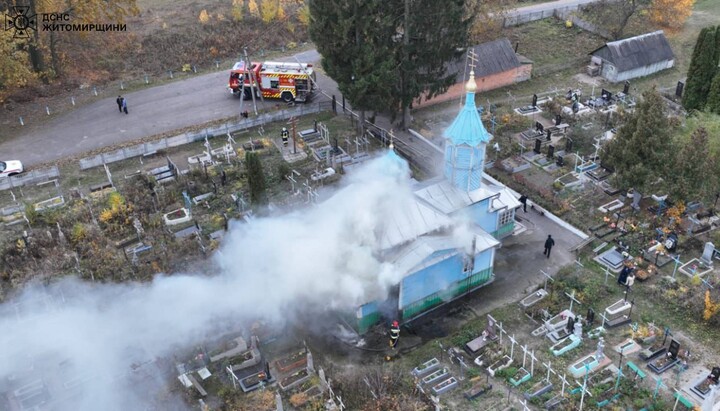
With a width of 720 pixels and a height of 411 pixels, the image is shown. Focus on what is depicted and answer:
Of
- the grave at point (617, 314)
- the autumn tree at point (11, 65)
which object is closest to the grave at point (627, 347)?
the grave at point (617, 314)

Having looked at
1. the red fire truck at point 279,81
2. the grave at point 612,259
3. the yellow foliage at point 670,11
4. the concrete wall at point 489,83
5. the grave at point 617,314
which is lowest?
the grave at point 617,314

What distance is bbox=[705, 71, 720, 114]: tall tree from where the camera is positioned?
39031 millimetres

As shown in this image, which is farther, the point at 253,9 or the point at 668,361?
the point at 253,9

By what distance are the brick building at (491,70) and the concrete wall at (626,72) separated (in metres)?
5.41

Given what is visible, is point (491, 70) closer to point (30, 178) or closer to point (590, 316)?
point (590, 316)

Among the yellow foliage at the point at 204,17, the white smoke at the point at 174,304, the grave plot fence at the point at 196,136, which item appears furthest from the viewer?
the yellow foliage at the point at 204,17

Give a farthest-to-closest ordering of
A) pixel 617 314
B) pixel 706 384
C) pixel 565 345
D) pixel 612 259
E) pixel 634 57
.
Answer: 1. pixel 634 57
2. pixel 612 259
3. pixel 617 314
4. pixel 565 345
5. pixel 706 384

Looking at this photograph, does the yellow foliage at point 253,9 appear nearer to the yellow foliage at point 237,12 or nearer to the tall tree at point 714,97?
the yellow foliage at point 237,12

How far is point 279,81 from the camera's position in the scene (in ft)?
144

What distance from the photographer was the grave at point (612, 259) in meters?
29.0

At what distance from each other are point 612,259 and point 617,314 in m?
3.62

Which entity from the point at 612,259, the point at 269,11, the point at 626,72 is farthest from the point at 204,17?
the point at 612,259

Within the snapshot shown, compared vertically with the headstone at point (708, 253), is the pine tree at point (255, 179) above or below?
above

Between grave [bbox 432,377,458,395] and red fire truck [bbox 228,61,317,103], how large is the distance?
25.8 meters
